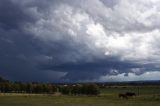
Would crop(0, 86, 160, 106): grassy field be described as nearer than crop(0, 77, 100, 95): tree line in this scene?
Yes

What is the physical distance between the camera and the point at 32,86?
172 m

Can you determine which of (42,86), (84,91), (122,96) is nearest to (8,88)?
(42,86)

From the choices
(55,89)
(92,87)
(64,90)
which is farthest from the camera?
(55,89)

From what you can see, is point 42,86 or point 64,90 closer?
point 64,90

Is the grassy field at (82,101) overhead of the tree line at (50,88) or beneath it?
beneath

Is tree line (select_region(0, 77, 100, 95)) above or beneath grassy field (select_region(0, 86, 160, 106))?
above

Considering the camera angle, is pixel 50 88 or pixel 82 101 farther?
pixel 50 88

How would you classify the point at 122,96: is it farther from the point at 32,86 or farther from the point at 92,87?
the point at 32,86

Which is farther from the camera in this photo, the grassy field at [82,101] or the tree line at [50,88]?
the tree line at [50,88]

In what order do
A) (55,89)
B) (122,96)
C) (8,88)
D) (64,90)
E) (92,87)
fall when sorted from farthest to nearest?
1. (8,88)
2. (55,89)
3. (64,90)
4. (92,87)
5. (122,96)

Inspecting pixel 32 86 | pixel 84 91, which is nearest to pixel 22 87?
pixel 32 86

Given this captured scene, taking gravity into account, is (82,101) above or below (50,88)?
below

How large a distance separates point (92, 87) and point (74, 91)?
11015 millimetres

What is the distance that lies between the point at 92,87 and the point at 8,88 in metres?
52.9
